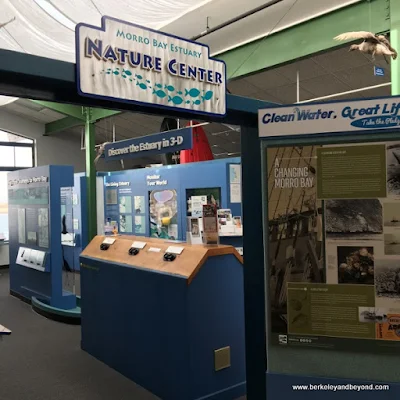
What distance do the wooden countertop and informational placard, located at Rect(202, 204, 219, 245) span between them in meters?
0.07

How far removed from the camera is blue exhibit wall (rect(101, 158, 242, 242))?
754 cm

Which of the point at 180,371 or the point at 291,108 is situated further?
the point at 180,371

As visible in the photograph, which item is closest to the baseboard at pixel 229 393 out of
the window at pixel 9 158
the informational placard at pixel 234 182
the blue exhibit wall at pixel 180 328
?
the blue exhibit wall at pixel 180 328

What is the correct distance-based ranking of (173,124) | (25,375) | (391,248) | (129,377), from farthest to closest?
(173,124) → (25,375) → (129,377) → (391,248)

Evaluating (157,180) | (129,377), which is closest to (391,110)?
(129,377)

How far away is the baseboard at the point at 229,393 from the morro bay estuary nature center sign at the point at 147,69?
7.46 ft

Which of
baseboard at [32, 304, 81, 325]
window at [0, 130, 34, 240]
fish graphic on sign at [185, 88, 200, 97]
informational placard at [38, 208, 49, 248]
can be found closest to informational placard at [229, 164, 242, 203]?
informational placard at [38, 208, 49, 248]

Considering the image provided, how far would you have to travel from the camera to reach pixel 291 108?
209cm

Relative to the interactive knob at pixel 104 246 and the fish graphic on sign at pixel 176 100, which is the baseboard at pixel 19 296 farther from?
the fish graphic on sign at pixel 176 100

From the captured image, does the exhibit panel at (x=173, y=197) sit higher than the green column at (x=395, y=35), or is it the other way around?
the green column at (x=395, y=35)

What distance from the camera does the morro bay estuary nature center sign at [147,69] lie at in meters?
1.93

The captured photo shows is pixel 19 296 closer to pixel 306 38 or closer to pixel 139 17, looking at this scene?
pixel 139 17

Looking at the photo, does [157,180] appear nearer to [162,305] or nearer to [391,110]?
[162,305]

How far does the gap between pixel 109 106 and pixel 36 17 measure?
11.0ft
